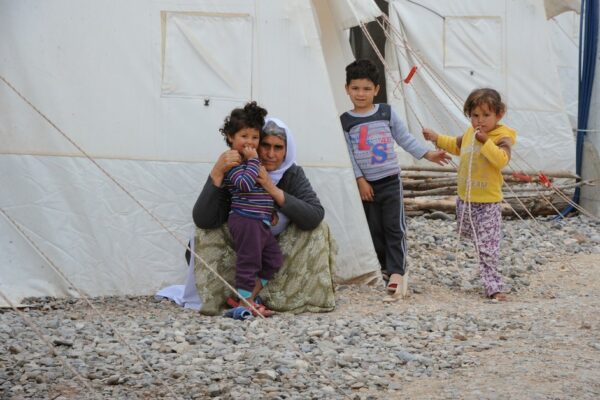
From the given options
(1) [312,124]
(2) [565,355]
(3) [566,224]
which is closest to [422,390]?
(2) [565,355]

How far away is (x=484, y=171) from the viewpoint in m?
5.34

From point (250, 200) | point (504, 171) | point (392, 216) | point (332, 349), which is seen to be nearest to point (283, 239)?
point (250, 200)

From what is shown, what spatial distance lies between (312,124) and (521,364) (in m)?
1.88

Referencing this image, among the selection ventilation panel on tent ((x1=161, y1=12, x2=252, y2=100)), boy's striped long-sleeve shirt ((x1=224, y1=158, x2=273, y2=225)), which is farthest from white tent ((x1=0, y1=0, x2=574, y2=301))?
boy's striped long-sleeve shirt ((x1=224, y1=158, x2=273, y2=225))

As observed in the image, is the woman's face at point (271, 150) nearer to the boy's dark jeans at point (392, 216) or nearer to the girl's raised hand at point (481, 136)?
the boy's dark jeans at point (392, 216)

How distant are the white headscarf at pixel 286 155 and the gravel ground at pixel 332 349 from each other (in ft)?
2.06

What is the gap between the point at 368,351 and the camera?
4168 millimetres

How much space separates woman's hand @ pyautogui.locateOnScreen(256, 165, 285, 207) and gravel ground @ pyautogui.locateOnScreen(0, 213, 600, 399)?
0.50 m

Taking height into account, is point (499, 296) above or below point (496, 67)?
below

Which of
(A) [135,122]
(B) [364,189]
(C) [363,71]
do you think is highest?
(C) [363,71]

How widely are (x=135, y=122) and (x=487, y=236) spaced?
174 centimetres

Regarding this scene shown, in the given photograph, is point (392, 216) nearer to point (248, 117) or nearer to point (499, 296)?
point (499, 296)

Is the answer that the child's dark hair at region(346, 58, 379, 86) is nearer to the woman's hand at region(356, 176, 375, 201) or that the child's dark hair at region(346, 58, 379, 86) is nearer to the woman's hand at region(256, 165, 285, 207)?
the woman's hand at region(356, 176, 375, 201)

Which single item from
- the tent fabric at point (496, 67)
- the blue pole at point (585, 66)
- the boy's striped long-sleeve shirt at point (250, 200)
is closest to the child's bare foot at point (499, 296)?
the boy's striped long-sleeve shirt at point (250, 200)
